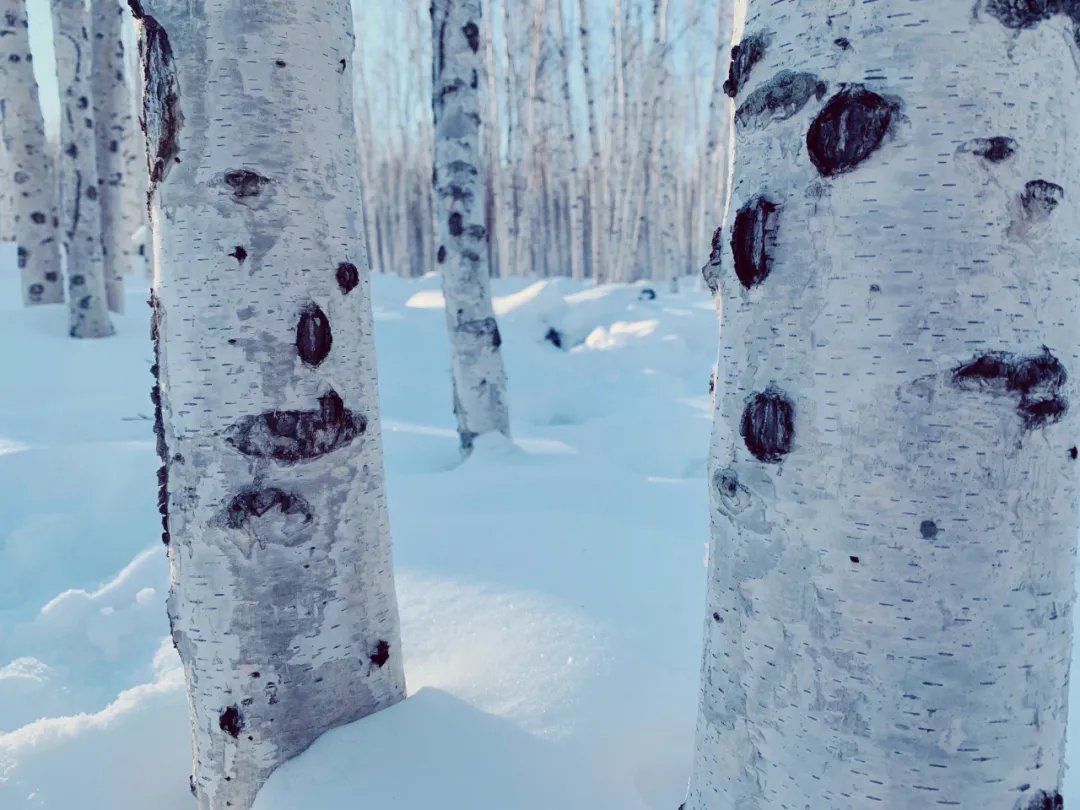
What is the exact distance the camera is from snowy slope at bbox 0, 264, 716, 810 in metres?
1.40

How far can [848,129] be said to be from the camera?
814 millimetres

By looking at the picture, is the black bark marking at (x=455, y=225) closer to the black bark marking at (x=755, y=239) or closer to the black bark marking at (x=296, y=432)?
the black bark marking at (x=296, y=432)

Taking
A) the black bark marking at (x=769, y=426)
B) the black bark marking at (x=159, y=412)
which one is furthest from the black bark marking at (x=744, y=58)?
the black bark marking at (x=159, y=412)

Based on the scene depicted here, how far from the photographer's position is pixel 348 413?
144 centimetres

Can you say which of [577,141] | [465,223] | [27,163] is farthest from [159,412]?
[577,141]

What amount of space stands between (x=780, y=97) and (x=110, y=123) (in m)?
7.62

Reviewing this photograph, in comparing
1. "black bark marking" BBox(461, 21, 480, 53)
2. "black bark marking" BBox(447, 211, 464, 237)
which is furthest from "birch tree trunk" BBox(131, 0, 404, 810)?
"black bark marking" BBox(461, 21, 480, 53)

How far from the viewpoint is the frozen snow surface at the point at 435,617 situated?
1.40m

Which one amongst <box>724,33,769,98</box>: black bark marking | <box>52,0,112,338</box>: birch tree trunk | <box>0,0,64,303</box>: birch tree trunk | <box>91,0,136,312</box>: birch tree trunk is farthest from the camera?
<box>91,0,136,312</box>: birch tree trunk

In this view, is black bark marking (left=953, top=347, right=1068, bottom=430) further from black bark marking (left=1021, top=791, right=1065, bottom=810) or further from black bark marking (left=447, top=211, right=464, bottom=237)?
black bark marking (left=447, top=211, right=464, bottom=237)

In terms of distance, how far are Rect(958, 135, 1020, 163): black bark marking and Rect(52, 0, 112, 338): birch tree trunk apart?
6.30 meters

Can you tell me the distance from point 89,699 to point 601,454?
2.87m

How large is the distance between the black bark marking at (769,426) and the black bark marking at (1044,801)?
1.58 feet

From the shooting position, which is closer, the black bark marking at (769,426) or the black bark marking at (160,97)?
the black bark marking at (769,426)
